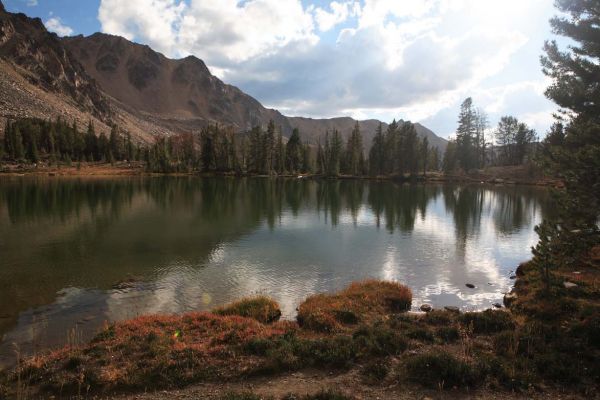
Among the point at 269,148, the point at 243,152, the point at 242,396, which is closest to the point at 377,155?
the point at 269,148

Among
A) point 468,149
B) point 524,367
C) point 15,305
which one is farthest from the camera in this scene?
point 468,149

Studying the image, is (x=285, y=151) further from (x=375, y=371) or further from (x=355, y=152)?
(x=375, y=371)

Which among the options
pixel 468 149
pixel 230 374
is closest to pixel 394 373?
pixel 230 374

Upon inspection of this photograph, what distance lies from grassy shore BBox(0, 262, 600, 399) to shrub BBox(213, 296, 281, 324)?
0.12 m

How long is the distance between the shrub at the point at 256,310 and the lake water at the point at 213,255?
1.71 metres

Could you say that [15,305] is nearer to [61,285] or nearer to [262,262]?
[61,285]

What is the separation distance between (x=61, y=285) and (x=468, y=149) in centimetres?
14092

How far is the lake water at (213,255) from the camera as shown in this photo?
23281 mm

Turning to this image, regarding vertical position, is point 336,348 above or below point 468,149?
below

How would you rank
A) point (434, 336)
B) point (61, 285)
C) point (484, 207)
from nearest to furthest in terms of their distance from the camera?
point (434, 336) < point (61, 285) < point (484, 207)

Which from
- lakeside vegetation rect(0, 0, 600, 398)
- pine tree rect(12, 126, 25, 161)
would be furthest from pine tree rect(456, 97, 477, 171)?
pine tree rect(12, 126, 25, 161)

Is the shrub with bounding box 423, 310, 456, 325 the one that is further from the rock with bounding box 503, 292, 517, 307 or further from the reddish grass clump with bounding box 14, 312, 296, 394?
the reddish grass clump with bounding box 14, 312, 296, 394

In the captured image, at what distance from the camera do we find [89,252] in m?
35.6

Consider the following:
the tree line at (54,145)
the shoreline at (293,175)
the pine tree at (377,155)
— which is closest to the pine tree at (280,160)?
the shoreline at (293,175)
